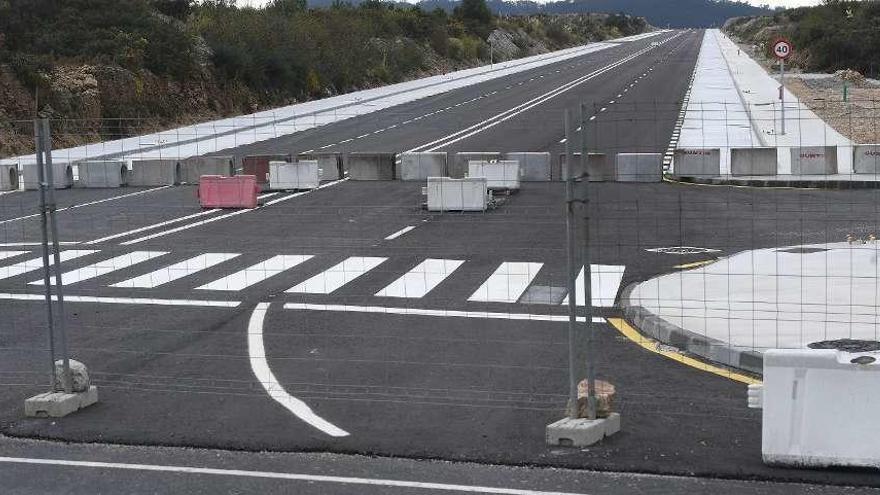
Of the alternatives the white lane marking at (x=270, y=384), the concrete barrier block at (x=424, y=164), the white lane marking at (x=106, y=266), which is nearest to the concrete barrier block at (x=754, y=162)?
the concrete barrier block at (x=424, y=164)

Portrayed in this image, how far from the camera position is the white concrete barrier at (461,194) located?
899 inches

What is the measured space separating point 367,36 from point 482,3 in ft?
128

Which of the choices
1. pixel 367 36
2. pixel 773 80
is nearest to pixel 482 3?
pixel 367 36

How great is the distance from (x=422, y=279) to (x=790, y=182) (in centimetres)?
1220

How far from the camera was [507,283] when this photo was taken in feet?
51.6

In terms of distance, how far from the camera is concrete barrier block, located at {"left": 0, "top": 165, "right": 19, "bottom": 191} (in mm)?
28839

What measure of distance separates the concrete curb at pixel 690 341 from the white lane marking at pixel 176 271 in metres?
6.17

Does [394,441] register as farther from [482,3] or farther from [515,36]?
[515,36]

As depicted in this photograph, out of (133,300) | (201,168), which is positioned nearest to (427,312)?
(133,300)

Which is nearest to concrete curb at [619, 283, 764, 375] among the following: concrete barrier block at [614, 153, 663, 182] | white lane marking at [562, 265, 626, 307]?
white lane marking at [562, 265, 626, 307]

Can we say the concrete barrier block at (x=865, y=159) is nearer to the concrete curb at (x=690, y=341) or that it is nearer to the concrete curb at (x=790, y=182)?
the concrete curb at (x=790, y=182)

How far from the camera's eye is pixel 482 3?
4336 inches

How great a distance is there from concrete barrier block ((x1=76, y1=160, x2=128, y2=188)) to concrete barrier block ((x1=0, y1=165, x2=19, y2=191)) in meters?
1.39

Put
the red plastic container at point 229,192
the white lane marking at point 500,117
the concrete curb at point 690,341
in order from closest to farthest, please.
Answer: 1. the concrete curb at point 690,341
2. the red plastic container at point 229,192
3. the white lane marking at point 500,117
